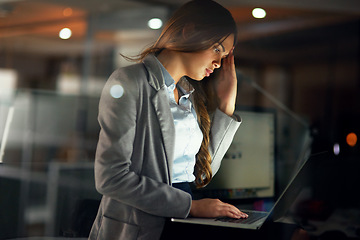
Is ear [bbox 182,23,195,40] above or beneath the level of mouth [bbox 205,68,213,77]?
above

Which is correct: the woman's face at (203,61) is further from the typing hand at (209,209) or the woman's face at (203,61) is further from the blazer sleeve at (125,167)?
the typing hand at (209,209)

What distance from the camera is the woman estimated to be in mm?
888

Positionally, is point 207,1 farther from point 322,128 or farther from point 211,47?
point 322,128

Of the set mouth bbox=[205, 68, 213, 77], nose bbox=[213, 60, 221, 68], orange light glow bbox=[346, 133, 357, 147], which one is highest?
nose bbox=[213, 60, 221, 68]

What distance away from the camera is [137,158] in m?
0.91

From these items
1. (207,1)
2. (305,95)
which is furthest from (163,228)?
(305,95)

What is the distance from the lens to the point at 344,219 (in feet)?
5.76

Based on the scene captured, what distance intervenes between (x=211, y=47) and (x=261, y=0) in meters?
0.36

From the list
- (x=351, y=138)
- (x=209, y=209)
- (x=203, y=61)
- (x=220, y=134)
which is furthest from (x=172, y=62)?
(x=351, y=138)

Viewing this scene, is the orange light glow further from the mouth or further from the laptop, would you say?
the mouth

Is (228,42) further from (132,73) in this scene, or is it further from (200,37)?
(132,73)

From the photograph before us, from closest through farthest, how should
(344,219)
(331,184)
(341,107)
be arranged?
(344,219) → (331,184) → (341,107)

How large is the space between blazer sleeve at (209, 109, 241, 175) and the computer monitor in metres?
0.04

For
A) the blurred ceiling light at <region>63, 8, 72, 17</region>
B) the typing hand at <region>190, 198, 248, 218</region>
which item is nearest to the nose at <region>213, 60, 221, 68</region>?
the typing hand at <region>190, 198, 248, 218</region>
